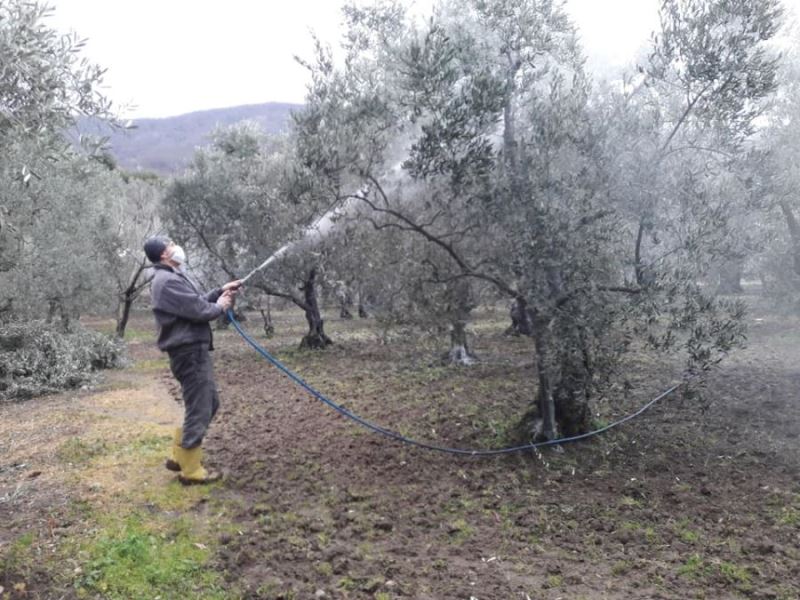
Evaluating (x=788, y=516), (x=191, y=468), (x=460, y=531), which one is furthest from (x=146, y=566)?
(x=788, y=516)

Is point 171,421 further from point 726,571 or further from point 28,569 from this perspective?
point 726,571

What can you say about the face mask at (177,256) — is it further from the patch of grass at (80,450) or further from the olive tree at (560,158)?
the patch of grass at (80,450)

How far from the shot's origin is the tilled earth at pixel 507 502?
457cm

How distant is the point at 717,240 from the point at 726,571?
10.1 feet

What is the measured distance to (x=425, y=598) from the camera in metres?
4.30

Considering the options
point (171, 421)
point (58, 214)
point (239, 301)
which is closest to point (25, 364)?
point (58, 214)

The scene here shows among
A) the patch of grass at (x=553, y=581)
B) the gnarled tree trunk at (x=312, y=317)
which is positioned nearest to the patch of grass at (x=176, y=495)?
the patch of grass at (x=553, y=581)

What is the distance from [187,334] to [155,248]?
85 cm

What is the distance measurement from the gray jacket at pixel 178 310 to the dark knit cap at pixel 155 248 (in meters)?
0.09

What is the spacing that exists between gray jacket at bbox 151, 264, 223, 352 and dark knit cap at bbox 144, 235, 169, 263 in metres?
0.09

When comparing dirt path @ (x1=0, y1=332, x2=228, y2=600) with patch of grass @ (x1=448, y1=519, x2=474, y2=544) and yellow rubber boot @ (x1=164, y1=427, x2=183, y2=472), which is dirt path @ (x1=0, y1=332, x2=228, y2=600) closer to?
yellow rubber boot @ (x1=164, y1=427, x2=183, y2=472)

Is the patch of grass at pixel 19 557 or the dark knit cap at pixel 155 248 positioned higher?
the dark knit cap at pixel 155 248

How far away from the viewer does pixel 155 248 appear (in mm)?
6094

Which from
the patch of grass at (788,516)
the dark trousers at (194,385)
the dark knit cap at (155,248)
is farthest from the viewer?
the dark trousers at (194,385)
